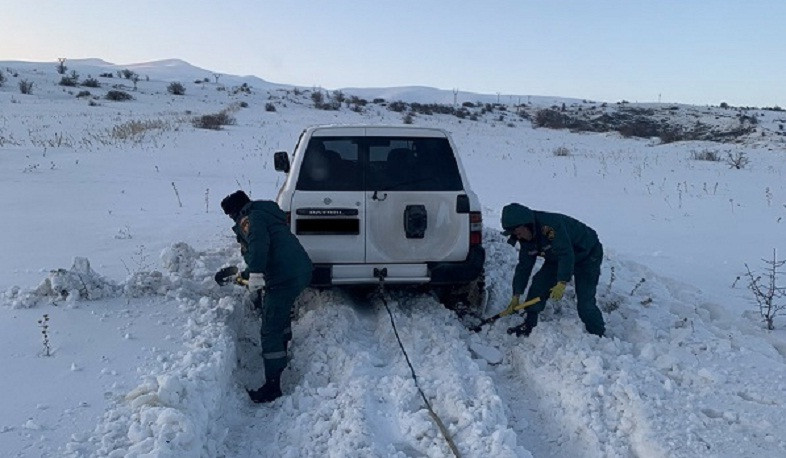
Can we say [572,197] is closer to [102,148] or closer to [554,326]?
[554,326]

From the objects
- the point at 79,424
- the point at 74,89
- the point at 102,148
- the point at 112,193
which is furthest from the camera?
the point at 74,89

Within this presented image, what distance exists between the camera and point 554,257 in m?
5.67

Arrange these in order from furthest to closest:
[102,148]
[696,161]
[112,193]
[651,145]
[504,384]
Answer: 1. [651,145]
2. [696,161]
3. [102,148]
4. [112,193]
5. [504,384]

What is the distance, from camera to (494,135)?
28938mm

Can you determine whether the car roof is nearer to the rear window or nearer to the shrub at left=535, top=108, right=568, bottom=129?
the rear window

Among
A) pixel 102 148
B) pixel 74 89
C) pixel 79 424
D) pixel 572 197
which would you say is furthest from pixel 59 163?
pixel 74 89

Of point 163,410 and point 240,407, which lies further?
point 240,407

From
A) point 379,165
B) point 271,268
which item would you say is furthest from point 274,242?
point 379,165

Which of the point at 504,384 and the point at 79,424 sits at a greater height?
the point at 79,424

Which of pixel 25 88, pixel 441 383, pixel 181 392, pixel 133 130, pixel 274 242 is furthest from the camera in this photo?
pixel 25 88

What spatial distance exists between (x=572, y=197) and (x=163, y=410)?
35.4ft

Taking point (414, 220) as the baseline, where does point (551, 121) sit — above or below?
below

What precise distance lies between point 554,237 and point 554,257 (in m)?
0.34

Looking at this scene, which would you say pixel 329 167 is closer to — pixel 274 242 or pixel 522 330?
pixel 274 242
